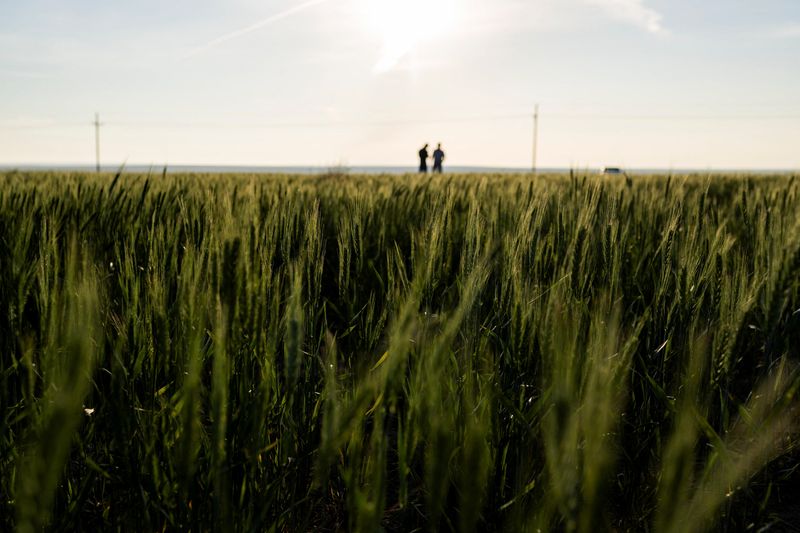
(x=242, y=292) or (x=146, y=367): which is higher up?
(x=242, y=292)

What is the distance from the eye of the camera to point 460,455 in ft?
2.66

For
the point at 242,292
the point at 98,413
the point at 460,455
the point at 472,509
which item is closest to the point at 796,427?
the point at 460,455

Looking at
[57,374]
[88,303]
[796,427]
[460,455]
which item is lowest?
[796,427]

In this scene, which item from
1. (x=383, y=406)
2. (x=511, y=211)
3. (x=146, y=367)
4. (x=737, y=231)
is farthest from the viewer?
(x=737, y=231)

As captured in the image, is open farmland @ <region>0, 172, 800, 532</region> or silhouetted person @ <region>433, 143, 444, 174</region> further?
silhouetted person @ <region>433, 143, 444, 174</region>

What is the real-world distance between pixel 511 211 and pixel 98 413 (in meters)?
1.43

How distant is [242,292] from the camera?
1.99ft

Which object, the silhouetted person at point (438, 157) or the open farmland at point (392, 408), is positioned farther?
the silhouetted person at point (438, 157)

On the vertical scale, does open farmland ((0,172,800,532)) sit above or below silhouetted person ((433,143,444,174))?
below

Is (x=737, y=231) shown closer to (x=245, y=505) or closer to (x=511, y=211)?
(x=511, y=211)

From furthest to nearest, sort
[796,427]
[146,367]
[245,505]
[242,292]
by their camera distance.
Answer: [796,427]
[146,367]
[245,505]
[242,292]

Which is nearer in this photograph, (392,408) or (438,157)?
(392,408)

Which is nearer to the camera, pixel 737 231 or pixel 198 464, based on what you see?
pixel 198 464

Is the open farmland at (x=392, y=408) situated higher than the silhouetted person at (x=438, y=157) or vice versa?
the silhouetted person at (x=438, y=157)
